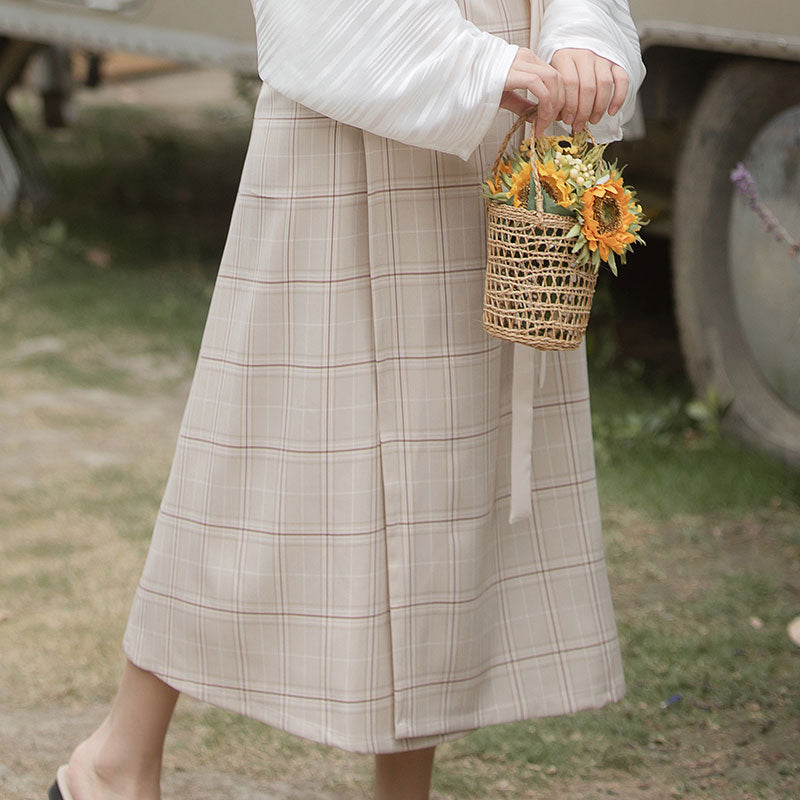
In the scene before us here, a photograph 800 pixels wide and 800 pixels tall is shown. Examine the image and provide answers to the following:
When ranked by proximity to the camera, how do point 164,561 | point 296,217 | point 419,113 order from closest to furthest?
point 419,113 < point 296,217 < point 164,561

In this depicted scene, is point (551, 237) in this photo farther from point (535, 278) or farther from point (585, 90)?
point (585, 90)

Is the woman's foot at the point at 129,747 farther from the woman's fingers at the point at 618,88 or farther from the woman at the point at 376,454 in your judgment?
the woman's fingers at the point at 618,88

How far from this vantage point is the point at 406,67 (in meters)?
1.33

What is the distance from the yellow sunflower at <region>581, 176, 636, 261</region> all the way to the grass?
3.14 ft

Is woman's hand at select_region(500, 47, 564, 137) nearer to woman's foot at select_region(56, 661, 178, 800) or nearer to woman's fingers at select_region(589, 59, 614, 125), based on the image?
woman's fingers at select_region(589, 59, 614, 125)

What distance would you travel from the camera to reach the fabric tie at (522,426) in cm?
153

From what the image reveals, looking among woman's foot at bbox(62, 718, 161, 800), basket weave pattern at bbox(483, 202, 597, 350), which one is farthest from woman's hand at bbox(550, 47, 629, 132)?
woman's foot at bbox(62, 718, 161, 800)

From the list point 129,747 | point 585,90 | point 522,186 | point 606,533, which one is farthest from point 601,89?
point 606,533

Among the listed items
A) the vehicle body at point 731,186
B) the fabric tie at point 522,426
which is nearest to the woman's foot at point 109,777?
the fabric tie at point 522,426

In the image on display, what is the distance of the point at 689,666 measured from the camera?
230cm

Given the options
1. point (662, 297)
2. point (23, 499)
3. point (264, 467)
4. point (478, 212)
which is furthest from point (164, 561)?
point (662, 297)

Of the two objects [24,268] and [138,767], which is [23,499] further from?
[24,268]

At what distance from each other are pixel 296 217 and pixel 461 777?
963 mm

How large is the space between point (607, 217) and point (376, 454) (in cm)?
38
